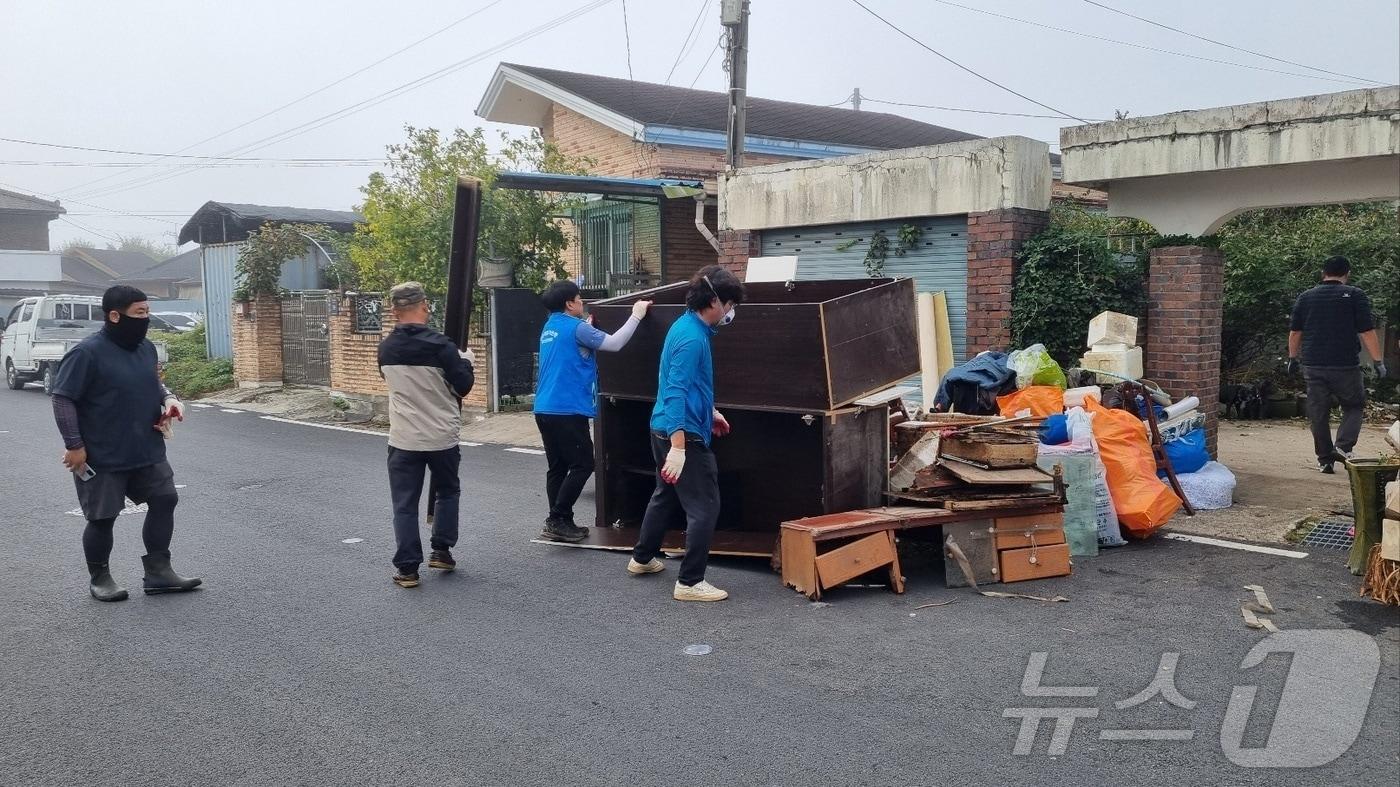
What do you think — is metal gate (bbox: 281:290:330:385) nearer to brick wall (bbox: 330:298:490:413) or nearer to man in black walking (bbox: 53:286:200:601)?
brick wall (bbox: 330:298:490:413)

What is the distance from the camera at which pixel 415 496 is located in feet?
21.0

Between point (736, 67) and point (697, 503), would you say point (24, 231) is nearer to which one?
point (736, 67)

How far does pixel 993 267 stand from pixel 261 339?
1489 cm

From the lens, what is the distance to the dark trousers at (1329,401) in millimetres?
8648

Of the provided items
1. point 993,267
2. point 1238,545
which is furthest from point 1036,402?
point 993,267

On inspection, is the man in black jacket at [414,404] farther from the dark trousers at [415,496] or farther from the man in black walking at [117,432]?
the man in black walking at [117,432]

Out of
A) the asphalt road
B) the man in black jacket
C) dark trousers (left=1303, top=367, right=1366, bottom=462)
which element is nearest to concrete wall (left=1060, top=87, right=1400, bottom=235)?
dark trousers (left=1303, top=367, right=1366, bottom=462)

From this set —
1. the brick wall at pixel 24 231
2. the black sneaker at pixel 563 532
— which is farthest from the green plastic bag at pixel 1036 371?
the brick wall at pixel 24 231

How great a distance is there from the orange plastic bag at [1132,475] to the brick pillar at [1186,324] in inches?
67.0

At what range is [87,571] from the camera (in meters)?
6.84

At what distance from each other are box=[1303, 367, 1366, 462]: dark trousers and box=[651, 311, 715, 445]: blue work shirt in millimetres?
5665

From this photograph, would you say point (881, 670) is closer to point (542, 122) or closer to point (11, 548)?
point (11, 548)

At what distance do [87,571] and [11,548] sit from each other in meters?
1.15

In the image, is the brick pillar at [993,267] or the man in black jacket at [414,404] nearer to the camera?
the man in black jacket at [414,404]
